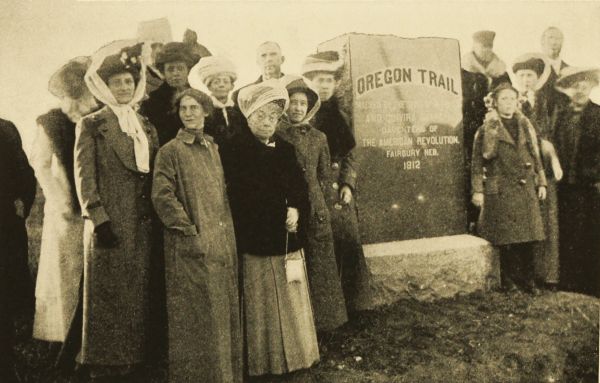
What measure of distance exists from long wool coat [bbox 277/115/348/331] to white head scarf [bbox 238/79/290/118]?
374 mm

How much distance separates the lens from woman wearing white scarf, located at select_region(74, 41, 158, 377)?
2.84 meters

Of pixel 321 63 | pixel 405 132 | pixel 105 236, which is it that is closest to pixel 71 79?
pixel 105 236

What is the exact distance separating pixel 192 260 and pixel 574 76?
143 inches

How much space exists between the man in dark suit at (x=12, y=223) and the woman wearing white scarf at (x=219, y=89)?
1.12 metres

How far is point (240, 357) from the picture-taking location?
3.00m

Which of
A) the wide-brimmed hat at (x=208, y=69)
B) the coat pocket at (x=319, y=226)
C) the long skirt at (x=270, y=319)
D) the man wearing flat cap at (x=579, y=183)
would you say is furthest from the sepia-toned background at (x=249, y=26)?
the long skirt at (x=270, y=319)

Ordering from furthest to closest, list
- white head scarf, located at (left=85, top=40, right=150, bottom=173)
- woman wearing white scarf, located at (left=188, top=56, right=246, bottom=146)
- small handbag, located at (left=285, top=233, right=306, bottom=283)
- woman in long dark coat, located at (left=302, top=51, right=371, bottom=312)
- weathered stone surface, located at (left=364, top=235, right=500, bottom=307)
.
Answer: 1. weathered stone surface, located at (left=364, top=235, right=500, bottom=307)
2. woman in long dark coat, located at (left=302, top=51, right=371, bottom=312)
3. woman wearing white scarf, located at (left=188, top=56, right=246, bottom=146)
4. small handbag, located at (left=285, top=233, right=306, bottom=283)
5. white head scarf, located at (left=85, top=40, right=150, bottom=173)

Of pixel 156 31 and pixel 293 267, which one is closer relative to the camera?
pixel 293 267

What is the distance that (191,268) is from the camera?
111 inches

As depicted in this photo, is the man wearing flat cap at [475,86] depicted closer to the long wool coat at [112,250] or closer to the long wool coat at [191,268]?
the long wool coat at [191,268]

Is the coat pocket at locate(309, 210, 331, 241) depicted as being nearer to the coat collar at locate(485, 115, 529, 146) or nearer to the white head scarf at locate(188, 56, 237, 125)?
the white head scarf at locate(188, 56, 237, 125)

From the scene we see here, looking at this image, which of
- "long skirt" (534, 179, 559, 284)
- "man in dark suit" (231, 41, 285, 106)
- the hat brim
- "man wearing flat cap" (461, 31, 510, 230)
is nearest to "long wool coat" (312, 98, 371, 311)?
"man in dark suit" (231, 41, 285, 106)

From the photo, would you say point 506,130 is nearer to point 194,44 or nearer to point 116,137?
point 194,44

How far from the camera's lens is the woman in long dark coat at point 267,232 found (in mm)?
3068
